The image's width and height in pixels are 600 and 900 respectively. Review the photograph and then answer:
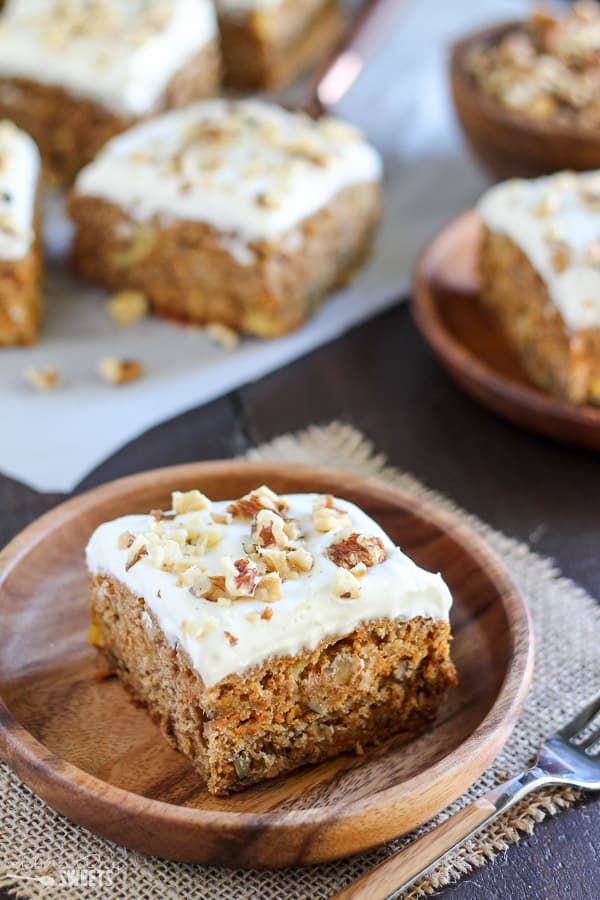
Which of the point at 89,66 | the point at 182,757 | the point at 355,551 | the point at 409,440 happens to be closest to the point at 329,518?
the point at 355,551

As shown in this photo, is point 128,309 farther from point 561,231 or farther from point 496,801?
point 496,801

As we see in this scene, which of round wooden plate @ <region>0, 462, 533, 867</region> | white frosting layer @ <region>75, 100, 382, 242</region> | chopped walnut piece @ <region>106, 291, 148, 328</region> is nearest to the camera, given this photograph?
round wooden plate @ <region>0, 462, 533, 867</region>

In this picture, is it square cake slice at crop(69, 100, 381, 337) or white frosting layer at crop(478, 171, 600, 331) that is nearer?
white frosting layer at crop(478, 171, 600, 331)

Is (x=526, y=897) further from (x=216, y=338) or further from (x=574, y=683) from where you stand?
(x=216, y=338)

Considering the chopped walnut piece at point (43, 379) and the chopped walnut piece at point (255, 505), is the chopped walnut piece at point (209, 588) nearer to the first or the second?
the chopped walnut piece at point (255, 505)

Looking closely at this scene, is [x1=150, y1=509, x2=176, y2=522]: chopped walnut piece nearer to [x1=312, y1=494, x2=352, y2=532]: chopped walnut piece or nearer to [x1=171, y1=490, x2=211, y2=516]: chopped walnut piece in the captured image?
[x1=171, y1=490, x2=211, y2=516]: chopped walnut piece

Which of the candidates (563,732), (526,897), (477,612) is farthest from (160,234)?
(526,897)

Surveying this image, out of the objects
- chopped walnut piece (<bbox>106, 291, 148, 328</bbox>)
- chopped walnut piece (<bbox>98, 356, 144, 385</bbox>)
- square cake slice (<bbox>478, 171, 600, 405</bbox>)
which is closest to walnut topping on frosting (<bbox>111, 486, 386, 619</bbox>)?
square cake slice (<bbox>478, 171, 600, 405</bbox>)
